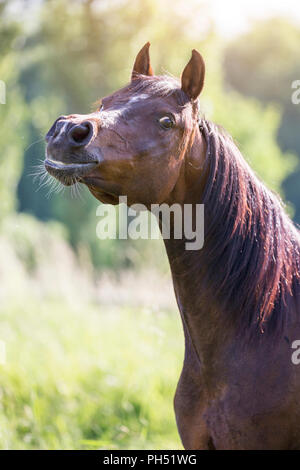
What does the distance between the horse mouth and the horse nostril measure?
85mm

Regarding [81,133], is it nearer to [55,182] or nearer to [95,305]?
[55,182]

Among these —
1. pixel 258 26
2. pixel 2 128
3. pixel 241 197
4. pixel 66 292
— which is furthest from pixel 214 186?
pixel 258 26

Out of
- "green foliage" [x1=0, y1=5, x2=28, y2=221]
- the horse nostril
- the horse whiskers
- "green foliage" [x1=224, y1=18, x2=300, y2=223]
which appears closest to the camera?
the horse nostril

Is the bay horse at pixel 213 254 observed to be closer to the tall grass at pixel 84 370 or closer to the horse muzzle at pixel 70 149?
the horse muzzle at pixel 70 149

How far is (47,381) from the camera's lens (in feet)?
17.4

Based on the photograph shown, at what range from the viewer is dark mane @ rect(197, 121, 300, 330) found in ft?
7.86

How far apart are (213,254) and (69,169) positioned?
0.69m

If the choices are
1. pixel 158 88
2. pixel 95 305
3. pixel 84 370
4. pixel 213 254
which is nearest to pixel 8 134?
pixel 95 305

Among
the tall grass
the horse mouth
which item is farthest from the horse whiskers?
the tall grass

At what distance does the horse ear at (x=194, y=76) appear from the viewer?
2461 millimetres

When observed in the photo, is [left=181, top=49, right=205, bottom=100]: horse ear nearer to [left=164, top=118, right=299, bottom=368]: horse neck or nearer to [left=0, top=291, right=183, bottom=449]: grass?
[left=164, top=118, right=299, bottom=368]: horse neck

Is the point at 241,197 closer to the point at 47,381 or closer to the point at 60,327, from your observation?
the point at 47,381

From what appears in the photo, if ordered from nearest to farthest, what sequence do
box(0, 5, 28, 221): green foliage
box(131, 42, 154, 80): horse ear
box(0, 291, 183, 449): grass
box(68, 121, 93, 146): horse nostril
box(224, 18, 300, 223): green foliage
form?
box(68, 121, 93, 146): horse nostril, box(131, 42, 154, 80): horse ear, box(0, 291, 183, 449): grass, box(0, 5, 28, 221): green foliage, box(224, 18, 300, 223): green foliage

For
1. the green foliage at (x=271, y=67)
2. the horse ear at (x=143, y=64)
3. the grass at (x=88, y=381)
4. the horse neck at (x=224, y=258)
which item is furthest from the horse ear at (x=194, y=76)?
the green foliage at (x=271, y=67)
